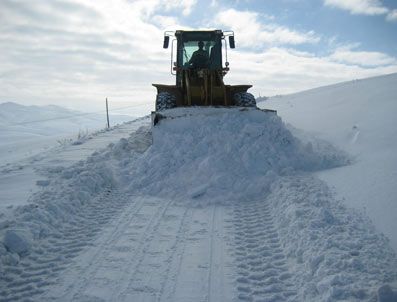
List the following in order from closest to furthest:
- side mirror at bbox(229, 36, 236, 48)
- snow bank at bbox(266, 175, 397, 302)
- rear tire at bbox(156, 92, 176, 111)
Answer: snow bank at bbox(266, 175, 397, 302) → rear tire at bbox(156, 92, 176, 111) → side mirror at bbox(229, 36, 236, 48)

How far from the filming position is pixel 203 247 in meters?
4.46

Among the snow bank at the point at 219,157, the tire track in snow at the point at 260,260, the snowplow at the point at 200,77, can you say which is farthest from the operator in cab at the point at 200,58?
the tire track in snow at the point at 260,260

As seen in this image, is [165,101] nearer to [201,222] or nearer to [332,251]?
[201,222]

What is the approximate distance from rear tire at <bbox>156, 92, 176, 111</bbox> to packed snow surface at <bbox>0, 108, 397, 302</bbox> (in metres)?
1.45

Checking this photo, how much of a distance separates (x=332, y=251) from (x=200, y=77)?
6973 mm

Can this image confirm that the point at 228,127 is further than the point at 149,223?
Yes

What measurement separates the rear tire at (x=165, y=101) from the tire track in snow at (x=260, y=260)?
4724 millimetres

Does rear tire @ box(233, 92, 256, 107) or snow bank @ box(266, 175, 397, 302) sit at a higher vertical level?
rear tire @ box(233, 92, 256, 107)

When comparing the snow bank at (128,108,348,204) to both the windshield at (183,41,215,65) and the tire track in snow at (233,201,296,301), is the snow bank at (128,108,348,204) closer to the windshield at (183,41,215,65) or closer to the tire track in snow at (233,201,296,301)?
the tire track in snow at (233,201,296,301)

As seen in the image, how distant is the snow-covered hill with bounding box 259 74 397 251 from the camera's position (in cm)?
499

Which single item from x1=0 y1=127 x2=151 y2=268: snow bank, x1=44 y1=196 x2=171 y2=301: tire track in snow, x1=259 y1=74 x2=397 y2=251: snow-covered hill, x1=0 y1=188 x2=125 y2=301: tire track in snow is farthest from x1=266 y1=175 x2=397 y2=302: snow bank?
x1=0 y1=127 x2=151 y2=268: snow bank

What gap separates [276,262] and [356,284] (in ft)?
3.10

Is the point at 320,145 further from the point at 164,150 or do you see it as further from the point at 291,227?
the point at 291,227

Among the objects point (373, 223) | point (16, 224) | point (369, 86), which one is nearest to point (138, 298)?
point (16, 224)
